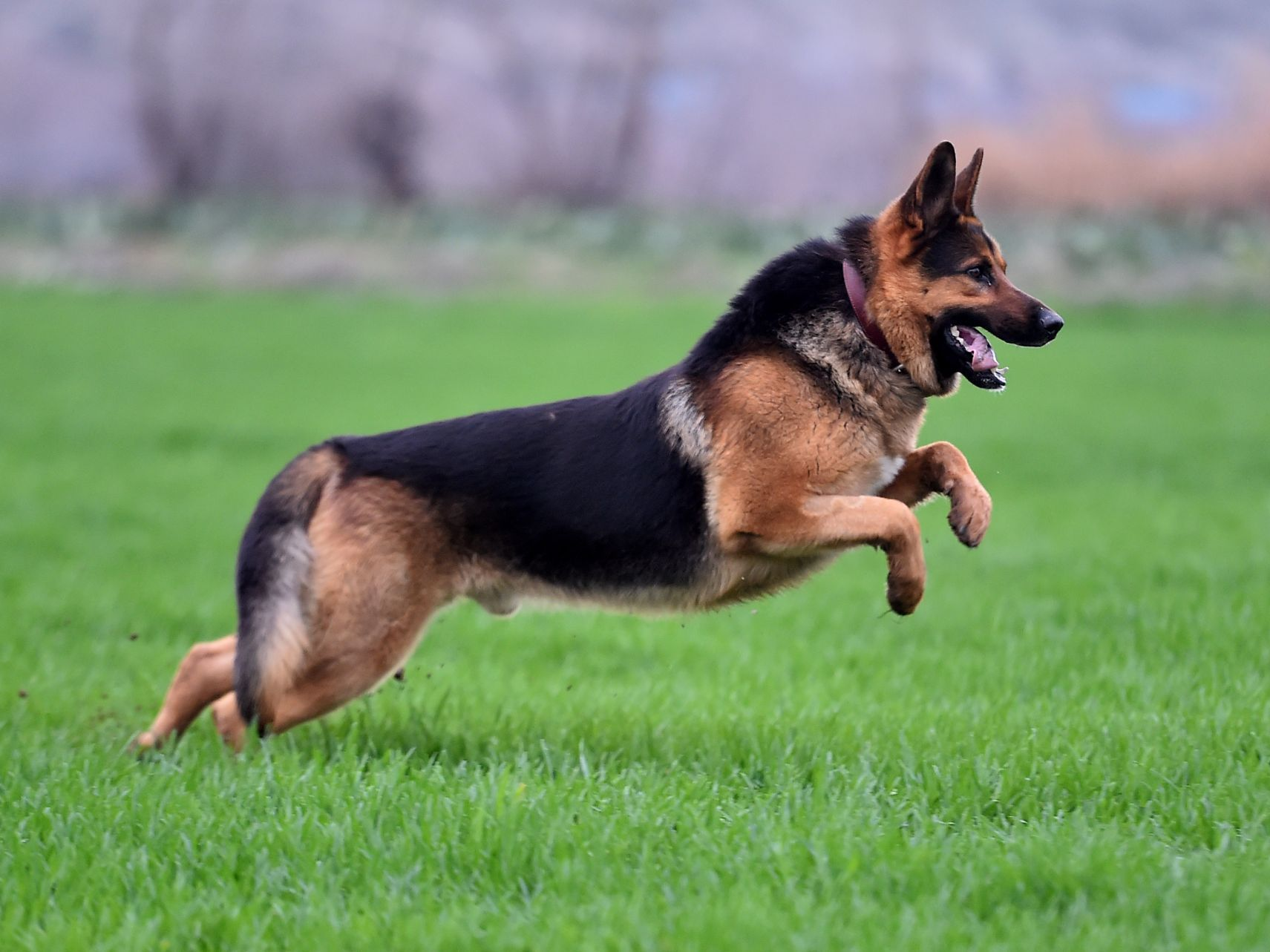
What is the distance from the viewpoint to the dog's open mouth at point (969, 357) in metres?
4.67

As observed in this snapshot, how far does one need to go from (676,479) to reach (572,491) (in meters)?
0.37

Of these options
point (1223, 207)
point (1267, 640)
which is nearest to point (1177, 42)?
point (1223, 207)

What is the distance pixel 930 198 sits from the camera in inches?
184

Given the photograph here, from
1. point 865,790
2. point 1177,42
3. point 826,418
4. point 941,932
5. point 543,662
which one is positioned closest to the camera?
point 941,932

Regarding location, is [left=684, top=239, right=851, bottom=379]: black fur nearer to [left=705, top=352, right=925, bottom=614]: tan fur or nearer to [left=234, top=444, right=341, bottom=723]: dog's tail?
[left=705, top=352, right=925, bottom=614]: tan fur

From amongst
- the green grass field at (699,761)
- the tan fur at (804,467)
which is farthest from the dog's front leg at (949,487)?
the green grass field at (699,761)

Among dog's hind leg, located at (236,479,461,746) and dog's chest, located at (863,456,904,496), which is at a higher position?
dog's chest, located at (863,456,904,496)

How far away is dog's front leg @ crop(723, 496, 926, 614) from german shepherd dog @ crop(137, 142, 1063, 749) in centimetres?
1

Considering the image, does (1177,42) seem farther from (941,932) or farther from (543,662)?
(941,932)

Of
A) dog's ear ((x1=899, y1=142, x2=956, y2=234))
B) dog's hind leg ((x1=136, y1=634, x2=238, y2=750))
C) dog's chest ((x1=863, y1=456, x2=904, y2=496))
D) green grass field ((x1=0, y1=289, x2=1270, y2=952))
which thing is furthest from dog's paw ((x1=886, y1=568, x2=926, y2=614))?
dog's hind leg ((x1=136, y1=634, x2=238, y2=750))

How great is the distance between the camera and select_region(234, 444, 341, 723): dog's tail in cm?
480

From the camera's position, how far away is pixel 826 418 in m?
4.67

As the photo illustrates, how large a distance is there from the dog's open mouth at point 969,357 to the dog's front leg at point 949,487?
26cm

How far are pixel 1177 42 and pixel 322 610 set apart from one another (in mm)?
24706
